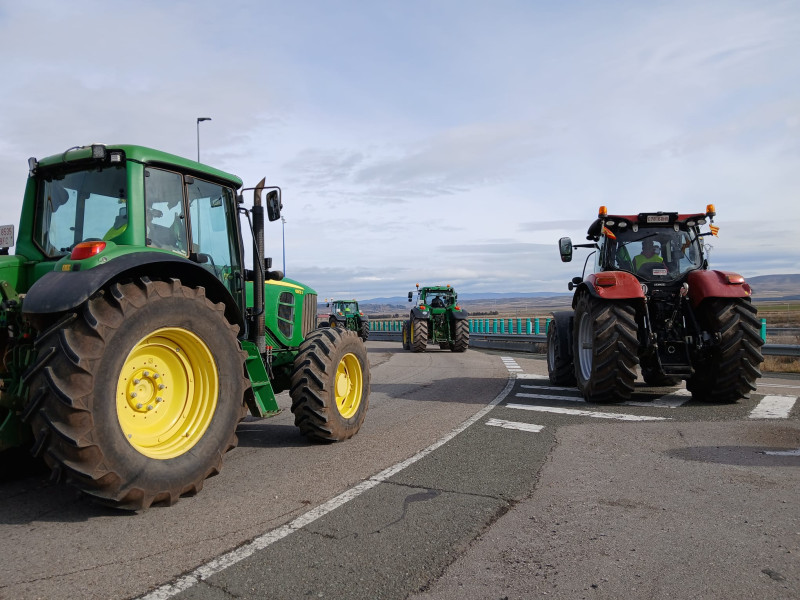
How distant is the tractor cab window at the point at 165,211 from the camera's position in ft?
15.6

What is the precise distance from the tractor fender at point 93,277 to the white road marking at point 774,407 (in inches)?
258

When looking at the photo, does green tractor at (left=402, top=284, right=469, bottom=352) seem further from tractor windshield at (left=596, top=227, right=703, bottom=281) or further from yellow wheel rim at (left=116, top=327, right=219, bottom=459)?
yellow wheel rim at (left=116, top=327, right=219, bottom=459)

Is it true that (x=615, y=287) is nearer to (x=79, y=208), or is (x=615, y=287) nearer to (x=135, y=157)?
(x=135, y=157)

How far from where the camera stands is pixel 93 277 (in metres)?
3.73

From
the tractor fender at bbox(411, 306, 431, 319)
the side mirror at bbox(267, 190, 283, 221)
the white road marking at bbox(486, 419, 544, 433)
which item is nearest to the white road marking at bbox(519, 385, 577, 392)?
the white road marking at bbox(486, 419, 544, 433)

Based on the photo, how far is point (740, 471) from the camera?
15.9 ft

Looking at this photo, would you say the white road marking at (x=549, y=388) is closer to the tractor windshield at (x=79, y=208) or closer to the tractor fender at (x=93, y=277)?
the tractor fender at (x=93, y=277)

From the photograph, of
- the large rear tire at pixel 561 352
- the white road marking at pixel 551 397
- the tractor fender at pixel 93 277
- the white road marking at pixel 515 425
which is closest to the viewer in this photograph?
the tractor fender at pixel 93 277

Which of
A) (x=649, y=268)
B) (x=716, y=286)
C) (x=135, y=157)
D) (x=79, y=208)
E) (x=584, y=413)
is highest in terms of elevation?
(x=135, y=157)

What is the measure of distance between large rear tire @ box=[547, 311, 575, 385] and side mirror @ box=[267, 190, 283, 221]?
6.24 m

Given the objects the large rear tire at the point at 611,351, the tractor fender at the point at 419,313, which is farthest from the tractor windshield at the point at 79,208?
the tractor fender at the point at 419,313

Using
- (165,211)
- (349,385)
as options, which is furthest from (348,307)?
(165,211)

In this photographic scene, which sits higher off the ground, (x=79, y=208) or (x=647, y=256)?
(x=79, y=208)

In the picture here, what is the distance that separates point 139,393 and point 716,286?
7.26m
